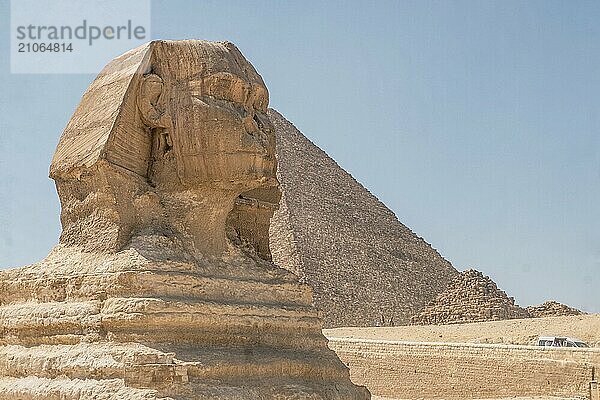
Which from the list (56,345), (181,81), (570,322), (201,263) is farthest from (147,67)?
(570,322)

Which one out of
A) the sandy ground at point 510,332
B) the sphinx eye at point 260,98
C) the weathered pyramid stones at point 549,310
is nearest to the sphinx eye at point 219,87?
the sphinx eye at point 260,98

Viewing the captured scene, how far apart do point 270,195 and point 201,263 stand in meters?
1.21

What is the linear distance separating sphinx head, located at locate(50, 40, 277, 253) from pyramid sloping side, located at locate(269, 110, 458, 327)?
5466 cm

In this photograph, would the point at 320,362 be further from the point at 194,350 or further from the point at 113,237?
the point at 113,237

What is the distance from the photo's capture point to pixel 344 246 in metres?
73.3

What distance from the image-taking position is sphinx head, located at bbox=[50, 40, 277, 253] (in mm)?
5746

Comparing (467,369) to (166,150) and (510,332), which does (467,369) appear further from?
(166,150)

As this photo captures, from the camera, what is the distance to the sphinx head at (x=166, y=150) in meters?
5.75

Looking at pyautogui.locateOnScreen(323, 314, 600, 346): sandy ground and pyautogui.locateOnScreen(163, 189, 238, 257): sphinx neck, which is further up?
pyautogui.locateOnScreen(163, 189, 238, 257): sphinx neck

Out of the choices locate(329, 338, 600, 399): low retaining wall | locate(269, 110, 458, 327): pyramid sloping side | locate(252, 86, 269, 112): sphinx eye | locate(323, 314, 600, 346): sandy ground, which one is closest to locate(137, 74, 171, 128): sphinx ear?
locate(252, 86, 269, 112): sphinx eye

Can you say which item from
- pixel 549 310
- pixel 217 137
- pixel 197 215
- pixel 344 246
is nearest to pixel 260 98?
pixel 217 137

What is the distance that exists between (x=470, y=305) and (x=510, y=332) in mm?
30670

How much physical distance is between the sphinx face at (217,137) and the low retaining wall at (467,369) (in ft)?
33.7

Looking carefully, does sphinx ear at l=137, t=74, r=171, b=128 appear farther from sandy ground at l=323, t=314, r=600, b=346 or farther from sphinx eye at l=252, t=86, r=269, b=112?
sandy ground at l=323, t=314, r=600, b=346
